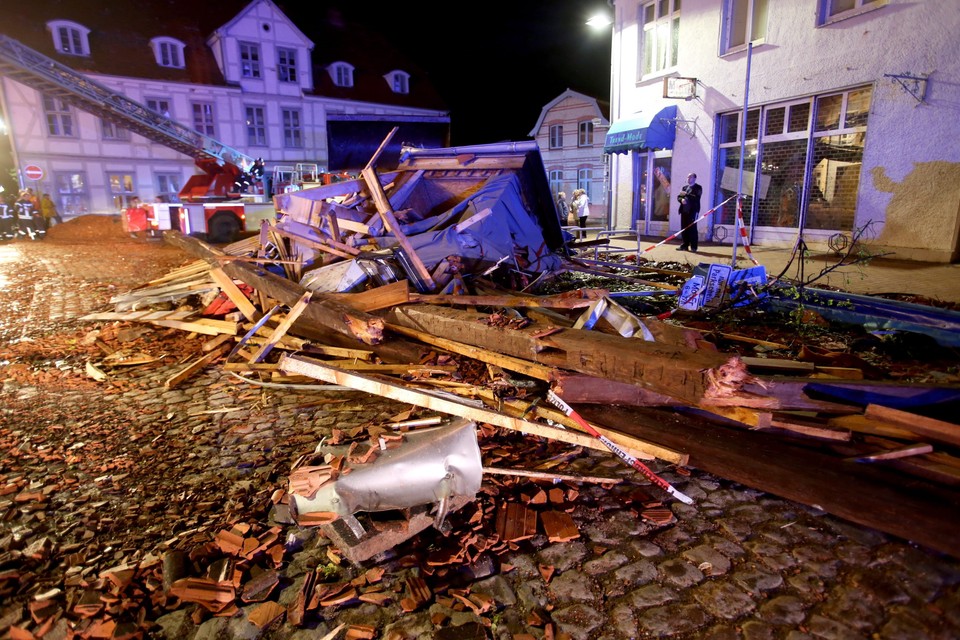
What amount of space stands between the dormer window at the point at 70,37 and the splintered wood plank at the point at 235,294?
100 feet

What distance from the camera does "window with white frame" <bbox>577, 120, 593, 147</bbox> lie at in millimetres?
29352

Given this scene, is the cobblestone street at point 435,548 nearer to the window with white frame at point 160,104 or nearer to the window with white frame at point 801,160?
the window with white frame at point 801,160

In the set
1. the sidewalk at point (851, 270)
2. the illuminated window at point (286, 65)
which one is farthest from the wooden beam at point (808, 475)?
the illuminated window at point (286, 65)

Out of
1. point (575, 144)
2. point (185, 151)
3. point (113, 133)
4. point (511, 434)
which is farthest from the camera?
point (575, 144)

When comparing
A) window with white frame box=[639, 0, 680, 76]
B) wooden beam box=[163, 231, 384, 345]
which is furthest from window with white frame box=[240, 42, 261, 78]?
wooden beam box=[163, 231, 384, 345]

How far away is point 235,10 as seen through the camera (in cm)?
3309

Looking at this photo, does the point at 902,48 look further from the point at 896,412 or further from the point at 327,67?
the point at 327,67

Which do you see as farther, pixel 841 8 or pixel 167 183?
pixel 167 183

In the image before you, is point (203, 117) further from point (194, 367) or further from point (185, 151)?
point (194, 367)

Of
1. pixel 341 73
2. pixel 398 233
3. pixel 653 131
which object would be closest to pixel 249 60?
pixel 341 73

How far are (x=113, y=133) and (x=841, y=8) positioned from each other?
3234 cm

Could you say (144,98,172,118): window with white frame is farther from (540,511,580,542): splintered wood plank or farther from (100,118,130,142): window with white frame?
(540,511,580,542): splintered wood plank

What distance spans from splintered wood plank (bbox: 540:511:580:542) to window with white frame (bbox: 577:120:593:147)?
1158 inches

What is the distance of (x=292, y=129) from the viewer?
32156mm
